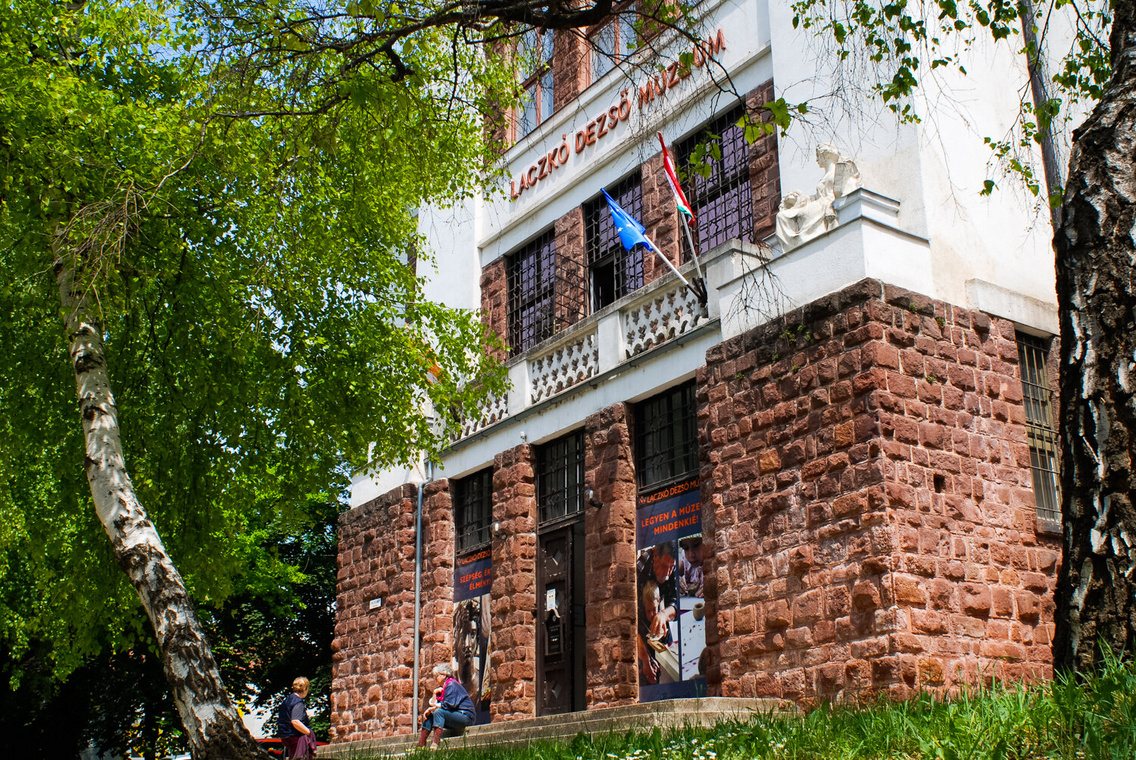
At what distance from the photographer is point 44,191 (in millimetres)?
11570

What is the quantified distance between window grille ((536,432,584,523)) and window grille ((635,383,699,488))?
134 centimetres

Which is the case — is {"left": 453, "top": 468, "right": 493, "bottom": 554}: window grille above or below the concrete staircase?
above

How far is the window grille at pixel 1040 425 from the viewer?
39.1ft

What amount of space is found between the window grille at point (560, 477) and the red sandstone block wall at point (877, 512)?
363 cm

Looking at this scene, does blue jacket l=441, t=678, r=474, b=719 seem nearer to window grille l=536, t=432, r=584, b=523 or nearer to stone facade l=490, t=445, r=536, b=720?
stone facade l=490, t=445, r=536, b=720

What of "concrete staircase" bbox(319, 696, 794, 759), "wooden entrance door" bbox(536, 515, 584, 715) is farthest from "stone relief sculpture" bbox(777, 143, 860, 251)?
"wooden entrance door" bbox(536, 515, 584, 715)

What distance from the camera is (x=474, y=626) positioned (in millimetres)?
16797

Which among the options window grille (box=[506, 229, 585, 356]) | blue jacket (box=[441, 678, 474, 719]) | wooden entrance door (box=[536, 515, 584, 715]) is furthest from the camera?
window grille (box=[506, 229, 585, 356])

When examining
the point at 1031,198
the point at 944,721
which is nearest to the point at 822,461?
the point at 1031,198

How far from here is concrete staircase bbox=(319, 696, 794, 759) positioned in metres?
9.33

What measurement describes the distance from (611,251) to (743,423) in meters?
4.72

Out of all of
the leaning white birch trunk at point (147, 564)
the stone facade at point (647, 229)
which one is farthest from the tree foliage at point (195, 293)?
the stone facade at point (647, 229)

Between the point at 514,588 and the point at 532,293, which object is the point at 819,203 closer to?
the point at 532,293

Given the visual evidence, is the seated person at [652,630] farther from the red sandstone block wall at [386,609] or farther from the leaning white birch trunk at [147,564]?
the leaning white birch trunk at [147,564]
